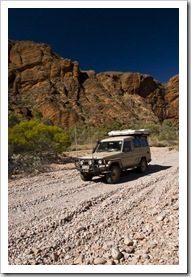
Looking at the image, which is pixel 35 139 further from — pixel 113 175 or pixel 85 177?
pixel 113 175

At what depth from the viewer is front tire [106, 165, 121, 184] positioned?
23.7 feet

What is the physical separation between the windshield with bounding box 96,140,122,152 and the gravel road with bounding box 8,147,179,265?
55.2 inches

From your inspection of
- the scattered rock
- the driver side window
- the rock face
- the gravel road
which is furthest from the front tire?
the rock face

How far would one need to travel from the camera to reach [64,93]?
55.8m

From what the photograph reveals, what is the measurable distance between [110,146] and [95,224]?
4.06 m

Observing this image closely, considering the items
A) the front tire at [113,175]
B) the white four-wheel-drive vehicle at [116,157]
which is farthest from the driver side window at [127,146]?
the front tire at [113,175]

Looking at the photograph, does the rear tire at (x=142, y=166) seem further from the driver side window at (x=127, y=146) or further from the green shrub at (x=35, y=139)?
the green shrub at (x=35, y=139)

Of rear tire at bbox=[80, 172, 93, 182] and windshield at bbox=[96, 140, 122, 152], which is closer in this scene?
rear tire at bbox=[80, 172, 93, 182]

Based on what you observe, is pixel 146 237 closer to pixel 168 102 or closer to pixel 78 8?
pixel 78 8

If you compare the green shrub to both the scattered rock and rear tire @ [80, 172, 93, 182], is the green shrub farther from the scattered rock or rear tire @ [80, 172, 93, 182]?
the scattered rock

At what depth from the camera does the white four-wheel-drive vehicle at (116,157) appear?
7211 millimetres

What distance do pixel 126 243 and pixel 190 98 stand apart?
7.36 feet

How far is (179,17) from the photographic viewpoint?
3631 millimetres

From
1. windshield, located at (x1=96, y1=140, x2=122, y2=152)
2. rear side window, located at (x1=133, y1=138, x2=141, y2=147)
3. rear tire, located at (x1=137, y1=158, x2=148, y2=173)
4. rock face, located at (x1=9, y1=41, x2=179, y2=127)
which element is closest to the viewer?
windshield, located at (x1=96, y1=140, x2=122, y2=152)
